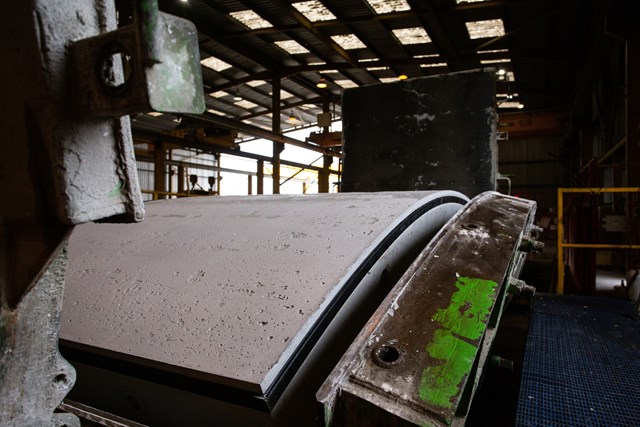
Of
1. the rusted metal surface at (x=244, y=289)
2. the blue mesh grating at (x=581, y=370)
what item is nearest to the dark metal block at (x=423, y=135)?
the blue mesh grating at (x=581, y=370)

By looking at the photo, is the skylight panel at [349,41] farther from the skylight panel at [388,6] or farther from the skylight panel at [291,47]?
the skylight panel at [388,6]

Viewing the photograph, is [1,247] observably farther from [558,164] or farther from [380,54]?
[558,164]

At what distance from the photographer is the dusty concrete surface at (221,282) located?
3.08 ft

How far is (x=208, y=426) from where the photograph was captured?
0.95 m

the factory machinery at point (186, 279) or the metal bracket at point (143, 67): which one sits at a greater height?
the metal bracket at point (143, 67)

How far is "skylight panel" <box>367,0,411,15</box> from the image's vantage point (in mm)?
7031

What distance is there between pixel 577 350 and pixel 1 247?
2.17 meters

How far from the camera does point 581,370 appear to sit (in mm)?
1690

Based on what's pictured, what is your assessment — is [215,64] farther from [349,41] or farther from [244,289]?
[244,289]

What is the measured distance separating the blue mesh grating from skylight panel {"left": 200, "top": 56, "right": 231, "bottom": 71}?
29.5ft

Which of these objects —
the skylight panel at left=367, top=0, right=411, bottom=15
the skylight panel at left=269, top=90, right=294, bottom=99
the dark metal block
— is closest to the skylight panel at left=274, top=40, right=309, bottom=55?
the skylight panel at left=367, top=0, right=411, bottom=15

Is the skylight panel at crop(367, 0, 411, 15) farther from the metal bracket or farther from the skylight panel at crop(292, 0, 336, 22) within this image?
the metal bracket

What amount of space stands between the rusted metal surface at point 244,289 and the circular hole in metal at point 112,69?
59cm

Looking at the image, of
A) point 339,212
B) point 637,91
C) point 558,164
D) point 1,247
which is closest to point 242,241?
point 339,212
